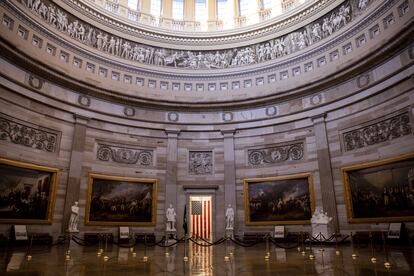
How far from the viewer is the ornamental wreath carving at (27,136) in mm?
16219

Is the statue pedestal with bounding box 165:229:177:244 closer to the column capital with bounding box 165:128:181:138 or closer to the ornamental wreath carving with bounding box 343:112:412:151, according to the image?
the column capital with bounding box 165:128:181:138

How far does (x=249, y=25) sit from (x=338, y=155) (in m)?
12.5

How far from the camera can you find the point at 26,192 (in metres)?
16.7

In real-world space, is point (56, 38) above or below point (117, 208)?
above

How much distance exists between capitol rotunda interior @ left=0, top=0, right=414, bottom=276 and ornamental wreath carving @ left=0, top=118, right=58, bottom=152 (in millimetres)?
75

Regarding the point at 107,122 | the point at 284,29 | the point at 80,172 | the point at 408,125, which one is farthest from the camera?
the point at 284,29

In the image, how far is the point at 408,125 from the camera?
1547 cm

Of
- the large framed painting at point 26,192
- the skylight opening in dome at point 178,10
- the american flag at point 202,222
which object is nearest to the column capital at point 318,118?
the american flag at point 202,222

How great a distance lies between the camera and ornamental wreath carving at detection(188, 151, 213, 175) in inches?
907

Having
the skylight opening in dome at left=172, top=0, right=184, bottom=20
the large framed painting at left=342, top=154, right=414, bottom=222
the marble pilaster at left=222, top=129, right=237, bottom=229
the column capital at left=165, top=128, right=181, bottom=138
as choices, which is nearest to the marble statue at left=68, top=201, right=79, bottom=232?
the column capital at left=165, top=128, right=181, bottom=138

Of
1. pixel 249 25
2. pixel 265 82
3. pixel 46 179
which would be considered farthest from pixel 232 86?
pixel 46 179

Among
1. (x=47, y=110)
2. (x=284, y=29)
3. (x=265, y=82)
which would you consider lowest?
(x=47, y=110)

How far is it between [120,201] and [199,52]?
13181mm

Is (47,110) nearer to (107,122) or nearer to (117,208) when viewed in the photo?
(107,122)
